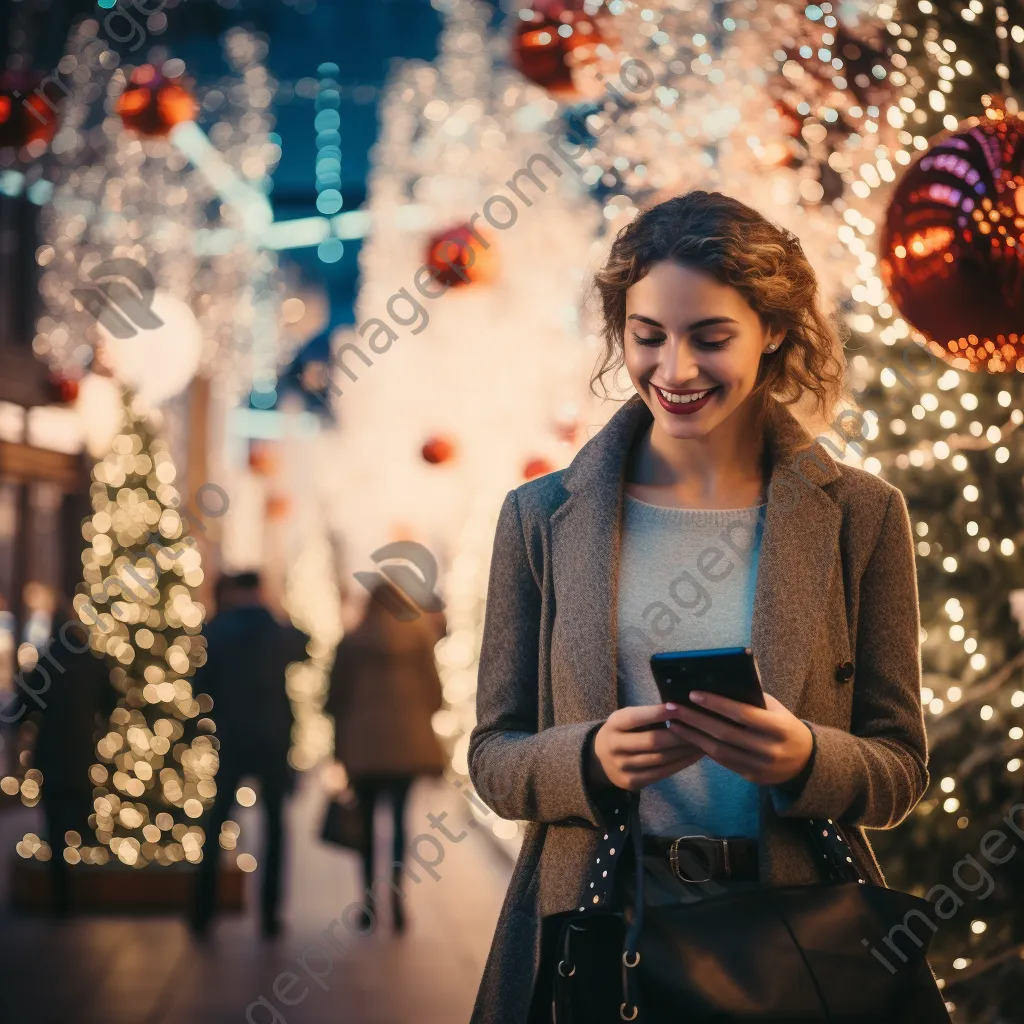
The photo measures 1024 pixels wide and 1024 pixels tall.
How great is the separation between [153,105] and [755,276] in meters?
4.34

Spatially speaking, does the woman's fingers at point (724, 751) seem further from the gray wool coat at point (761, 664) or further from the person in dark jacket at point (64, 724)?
the person in dark jacket at point (64, 724)

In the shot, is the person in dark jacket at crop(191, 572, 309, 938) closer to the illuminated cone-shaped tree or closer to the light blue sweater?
the illuminated cone-shaped tree

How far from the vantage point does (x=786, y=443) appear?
186 centimetres

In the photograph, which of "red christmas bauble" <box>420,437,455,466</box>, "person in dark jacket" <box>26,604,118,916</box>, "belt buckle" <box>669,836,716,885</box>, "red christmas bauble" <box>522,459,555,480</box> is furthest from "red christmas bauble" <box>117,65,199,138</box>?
"belt buckle" <box>669,836,716,885</box>

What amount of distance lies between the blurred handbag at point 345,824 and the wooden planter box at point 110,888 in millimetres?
777

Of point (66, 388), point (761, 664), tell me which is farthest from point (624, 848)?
point (66, 388)

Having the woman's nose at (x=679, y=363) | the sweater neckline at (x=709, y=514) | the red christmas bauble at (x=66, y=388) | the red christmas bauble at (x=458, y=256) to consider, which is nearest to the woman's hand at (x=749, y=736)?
the sweater neckline at (x=709, y=514)

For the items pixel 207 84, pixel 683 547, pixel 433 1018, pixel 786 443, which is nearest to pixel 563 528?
pixel 683 547

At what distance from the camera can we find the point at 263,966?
5.88 m

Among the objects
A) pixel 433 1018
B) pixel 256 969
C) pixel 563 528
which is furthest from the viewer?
pixel 256 969

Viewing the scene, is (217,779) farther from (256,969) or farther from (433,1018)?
(433,1018)

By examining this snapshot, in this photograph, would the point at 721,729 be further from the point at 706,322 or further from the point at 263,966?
the point at 263,966

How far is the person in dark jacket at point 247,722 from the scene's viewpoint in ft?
21.9

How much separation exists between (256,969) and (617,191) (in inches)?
149
